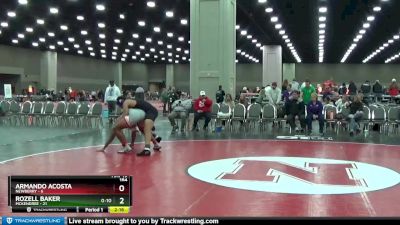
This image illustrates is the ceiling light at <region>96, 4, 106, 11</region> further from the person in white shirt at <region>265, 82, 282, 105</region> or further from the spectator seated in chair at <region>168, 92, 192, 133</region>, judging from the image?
the person in white shirt at <region>265, 82, 282, 105</region>

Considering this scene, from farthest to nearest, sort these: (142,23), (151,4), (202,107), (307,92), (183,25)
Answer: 1. (183,25)
2. (142,23)
3. (151,4)
4. (307,92)
5. (202,107)

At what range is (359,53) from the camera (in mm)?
47938

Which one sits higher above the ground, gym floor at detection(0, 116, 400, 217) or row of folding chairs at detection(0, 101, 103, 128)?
row of folding chairs at detection(0, 101, 103, 128)

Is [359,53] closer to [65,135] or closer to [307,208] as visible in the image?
[65,135]

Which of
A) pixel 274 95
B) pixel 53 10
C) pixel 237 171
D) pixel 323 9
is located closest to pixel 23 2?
pixel 53 10

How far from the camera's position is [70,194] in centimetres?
241

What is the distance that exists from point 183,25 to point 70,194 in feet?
98.7

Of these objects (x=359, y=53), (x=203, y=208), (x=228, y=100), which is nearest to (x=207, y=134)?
(x=228, y=100)

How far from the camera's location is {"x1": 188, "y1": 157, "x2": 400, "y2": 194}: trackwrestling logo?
6606 mm

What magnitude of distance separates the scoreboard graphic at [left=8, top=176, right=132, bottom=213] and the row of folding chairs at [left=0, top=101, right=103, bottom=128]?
1561 cm

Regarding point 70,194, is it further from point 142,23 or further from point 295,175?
point 142,23

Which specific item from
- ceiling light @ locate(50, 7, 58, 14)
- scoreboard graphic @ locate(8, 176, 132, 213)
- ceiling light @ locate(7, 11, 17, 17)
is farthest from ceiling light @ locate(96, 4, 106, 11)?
scoreboard graphic @ locate(8, 176, 132, 213)

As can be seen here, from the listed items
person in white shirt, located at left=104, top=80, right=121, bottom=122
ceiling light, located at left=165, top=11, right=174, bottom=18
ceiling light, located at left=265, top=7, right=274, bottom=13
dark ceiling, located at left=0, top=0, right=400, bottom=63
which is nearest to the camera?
person in white shirt, located at left=104, top=80, right=121, bottom=122

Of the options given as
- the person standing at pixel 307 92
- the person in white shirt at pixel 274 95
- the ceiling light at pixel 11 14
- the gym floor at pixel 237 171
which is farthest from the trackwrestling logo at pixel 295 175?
the ceiling light at pixel 11 14
